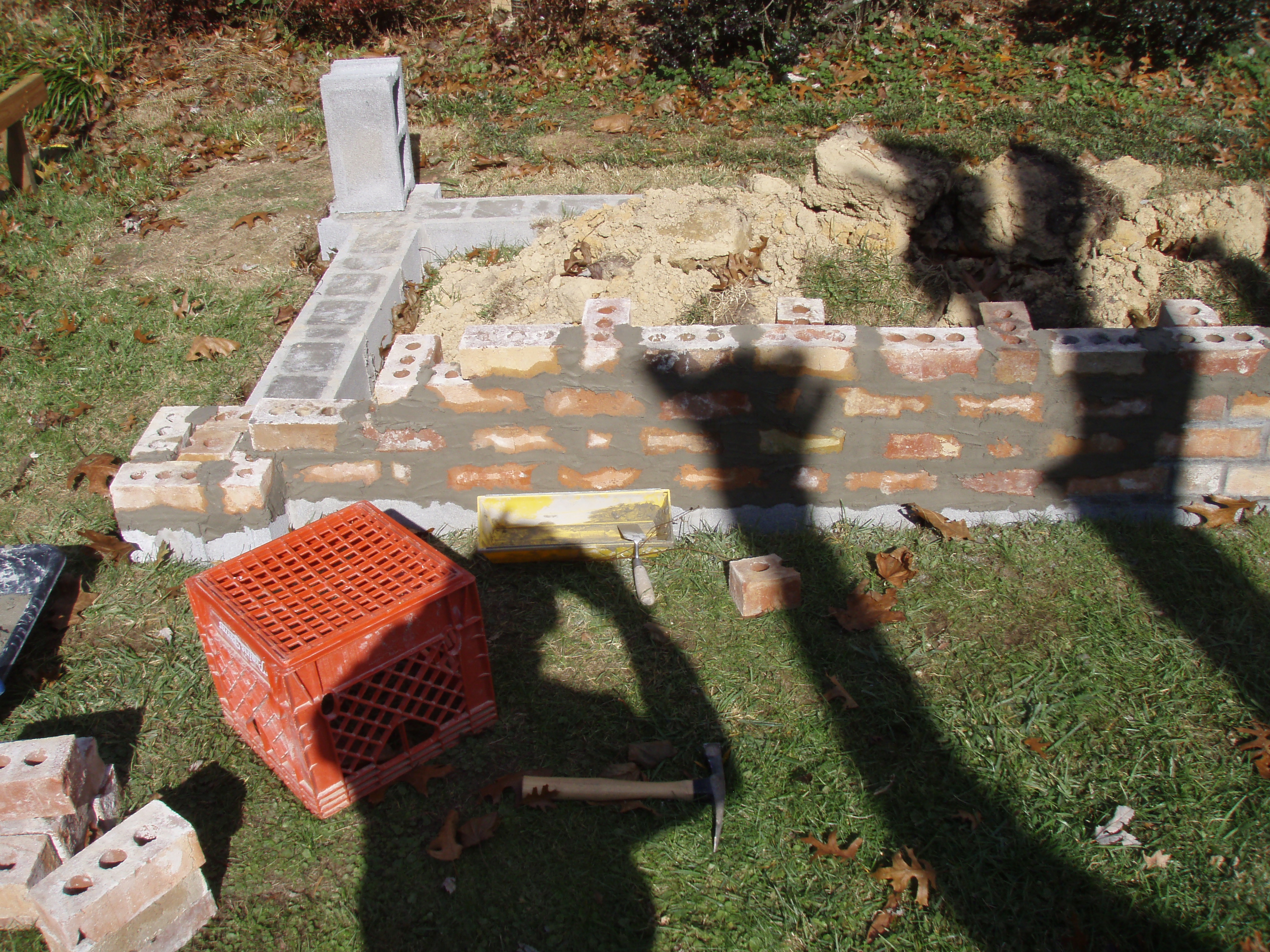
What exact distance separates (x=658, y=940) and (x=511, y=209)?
532 centimetres

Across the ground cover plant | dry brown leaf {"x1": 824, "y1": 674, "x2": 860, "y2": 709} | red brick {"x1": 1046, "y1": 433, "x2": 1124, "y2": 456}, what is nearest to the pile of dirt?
the ground cover plant

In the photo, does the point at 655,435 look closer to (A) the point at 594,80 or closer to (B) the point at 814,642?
(B) the point at 814,642

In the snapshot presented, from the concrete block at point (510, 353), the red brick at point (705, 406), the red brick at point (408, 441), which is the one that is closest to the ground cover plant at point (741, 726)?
the red brick at point (408, 441)

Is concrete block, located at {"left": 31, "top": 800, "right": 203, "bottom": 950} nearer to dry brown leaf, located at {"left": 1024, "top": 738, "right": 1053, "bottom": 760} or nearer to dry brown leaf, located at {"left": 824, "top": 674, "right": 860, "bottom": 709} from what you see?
dry brown leaf, located at {"left": 824, "top": 674, "right": 860, "bottom": 709}

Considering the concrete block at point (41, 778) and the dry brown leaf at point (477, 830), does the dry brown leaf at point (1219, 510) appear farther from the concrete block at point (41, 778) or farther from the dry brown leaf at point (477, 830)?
the concrete block at point (41, 778)

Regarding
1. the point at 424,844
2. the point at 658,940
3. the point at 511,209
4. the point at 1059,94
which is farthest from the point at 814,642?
the point at 1059,94

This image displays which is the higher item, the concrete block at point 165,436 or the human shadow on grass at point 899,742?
the concrete block at point 165,436

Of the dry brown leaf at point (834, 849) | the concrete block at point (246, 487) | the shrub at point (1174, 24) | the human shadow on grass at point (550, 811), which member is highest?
the shrub at point (1174, 24)

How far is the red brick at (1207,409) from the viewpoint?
426 centimetres

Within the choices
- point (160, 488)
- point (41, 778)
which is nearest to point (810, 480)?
point (160, 488)

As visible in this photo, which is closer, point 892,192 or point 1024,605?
point 1024,605

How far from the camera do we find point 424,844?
10.7ft

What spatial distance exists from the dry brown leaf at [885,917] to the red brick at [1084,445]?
7.23 ft

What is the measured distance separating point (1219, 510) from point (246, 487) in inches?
167
